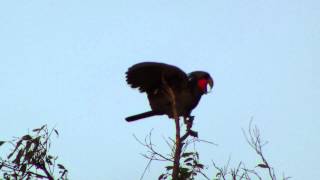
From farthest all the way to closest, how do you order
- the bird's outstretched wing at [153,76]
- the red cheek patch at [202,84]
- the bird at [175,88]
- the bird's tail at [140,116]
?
the bird's tail at [140,116]
the red cheek patch at [202,84]
the bird at [175,88]
the bird's outstretched wing at [153,76]

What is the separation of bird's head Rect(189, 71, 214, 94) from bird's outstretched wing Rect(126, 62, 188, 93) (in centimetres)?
15

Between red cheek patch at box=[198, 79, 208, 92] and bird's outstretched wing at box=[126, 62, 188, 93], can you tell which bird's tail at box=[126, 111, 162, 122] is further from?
red cheek patch at box=[198, 79, 208, 92]

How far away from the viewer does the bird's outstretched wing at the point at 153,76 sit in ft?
19.2

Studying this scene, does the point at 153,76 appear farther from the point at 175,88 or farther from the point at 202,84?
the point at 202,84

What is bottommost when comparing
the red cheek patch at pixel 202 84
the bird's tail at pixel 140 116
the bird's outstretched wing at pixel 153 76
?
the bird's tail at pixel 140 116

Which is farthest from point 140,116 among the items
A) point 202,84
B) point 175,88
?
point 202,84

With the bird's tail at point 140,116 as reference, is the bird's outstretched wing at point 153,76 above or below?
above

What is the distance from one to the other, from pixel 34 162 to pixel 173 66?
6.52ft

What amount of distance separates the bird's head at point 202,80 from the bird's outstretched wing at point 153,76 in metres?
0.15

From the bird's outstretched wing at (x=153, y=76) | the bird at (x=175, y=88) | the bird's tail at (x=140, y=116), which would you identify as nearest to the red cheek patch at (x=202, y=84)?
the bird at (x=175, y=88)

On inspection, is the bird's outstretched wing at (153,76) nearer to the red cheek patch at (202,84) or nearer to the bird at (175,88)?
the bird at (175,88)

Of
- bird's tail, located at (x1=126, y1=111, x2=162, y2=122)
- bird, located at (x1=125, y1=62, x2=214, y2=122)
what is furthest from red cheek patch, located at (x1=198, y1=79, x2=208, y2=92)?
bird's tail, located at (x1=126, y1=111, x2=162, y2=122)

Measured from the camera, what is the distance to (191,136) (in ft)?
18.4

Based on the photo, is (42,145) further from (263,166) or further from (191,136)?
(263,166)
